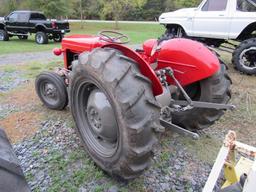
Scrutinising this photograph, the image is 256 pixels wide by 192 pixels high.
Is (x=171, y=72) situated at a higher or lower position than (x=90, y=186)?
higher

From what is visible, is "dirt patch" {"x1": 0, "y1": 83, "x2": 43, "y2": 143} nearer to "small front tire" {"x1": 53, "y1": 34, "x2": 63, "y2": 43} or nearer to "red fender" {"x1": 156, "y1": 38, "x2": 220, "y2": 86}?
"red fender" {"x1": 156, "y1": 38, "x2": 220, "y2": 86}

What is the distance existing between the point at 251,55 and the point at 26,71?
614cm

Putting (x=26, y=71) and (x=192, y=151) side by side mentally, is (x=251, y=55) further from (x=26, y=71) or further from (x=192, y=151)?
(x=26, y=71)

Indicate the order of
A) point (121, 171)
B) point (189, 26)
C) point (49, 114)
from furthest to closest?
point (189, 26), point (49, 114), point (121, 171)

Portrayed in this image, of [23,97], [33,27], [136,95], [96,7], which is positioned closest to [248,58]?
[23,97]

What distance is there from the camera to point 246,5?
812 centimetres

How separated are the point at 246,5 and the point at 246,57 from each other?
5.46ft

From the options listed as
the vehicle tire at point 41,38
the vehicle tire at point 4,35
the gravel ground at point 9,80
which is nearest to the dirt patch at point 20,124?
the gravel ground at point 9,80

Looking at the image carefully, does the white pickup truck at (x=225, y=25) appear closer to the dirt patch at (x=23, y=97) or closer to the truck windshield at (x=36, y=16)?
the dirt patch at (x=23, y=97)

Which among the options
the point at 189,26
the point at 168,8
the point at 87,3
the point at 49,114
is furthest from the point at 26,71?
the point at 168,8

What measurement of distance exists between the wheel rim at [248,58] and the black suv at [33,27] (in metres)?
11.6

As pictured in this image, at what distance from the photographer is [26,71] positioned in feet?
25.5

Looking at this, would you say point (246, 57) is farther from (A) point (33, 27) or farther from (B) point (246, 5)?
(A) point (33, 27)

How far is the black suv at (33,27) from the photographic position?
52.7 ft
